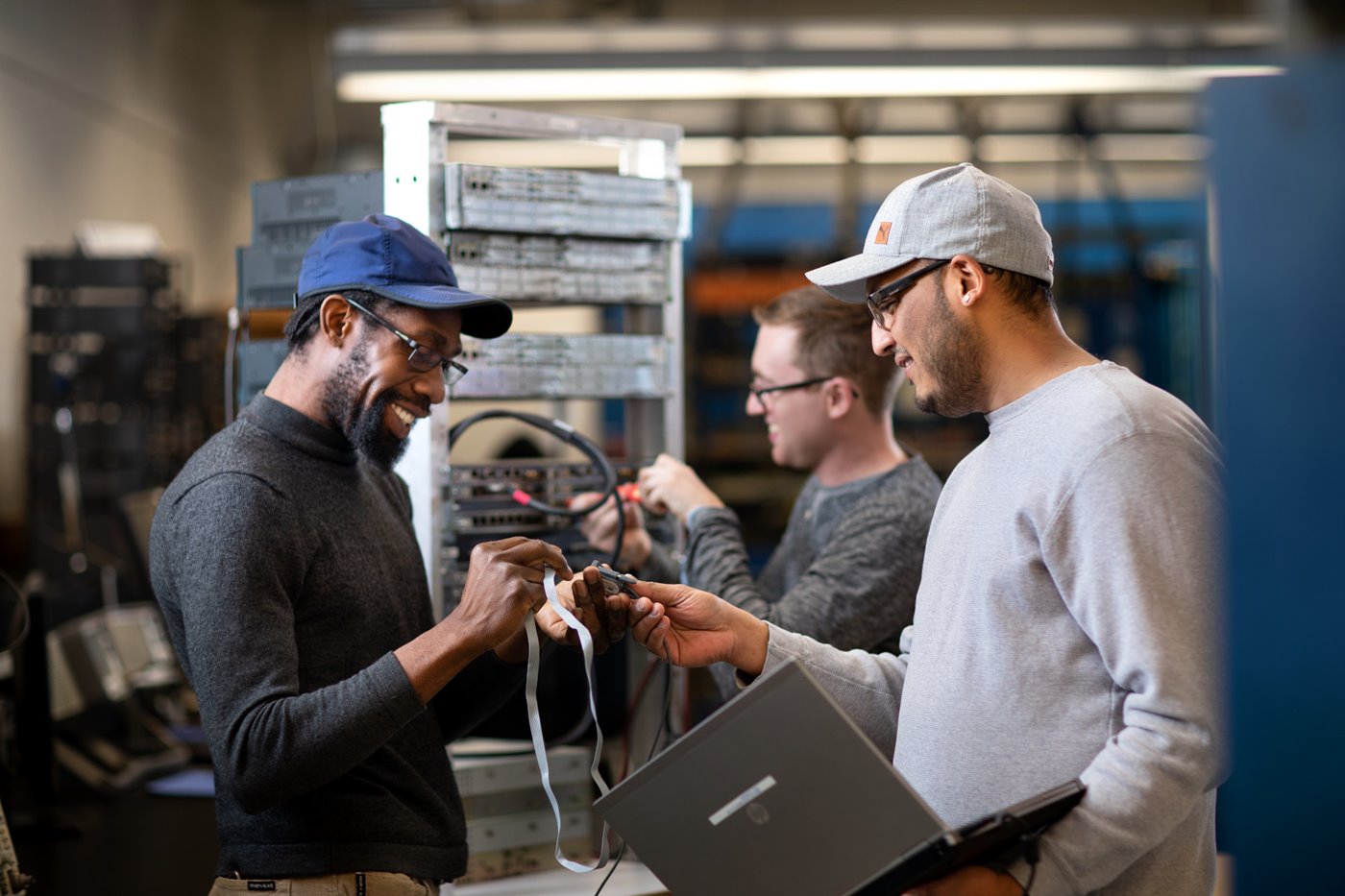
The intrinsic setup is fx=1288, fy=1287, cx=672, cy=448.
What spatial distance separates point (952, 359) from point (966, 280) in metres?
0.10

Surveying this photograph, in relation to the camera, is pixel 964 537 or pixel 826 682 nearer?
pixel 964 537

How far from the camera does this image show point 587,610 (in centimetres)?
190

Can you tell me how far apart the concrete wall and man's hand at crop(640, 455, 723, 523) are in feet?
16.7

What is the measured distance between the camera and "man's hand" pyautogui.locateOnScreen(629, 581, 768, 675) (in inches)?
76.3

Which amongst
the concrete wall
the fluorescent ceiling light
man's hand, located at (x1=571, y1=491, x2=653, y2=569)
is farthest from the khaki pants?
the concrete wall

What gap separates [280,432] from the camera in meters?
1.91

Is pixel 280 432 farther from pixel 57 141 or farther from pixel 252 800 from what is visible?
pixel 57 141

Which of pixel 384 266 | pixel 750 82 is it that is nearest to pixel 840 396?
pixel 384 266

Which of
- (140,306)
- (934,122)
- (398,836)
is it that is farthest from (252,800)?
(934,122)

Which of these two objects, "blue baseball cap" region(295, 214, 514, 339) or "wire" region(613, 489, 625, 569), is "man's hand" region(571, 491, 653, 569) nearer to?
"wire" region(613, 489, 625, 569)

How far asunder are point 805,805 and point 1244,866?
491mm

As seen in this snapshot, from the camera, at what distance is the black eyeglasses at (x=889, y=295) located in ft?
5.62

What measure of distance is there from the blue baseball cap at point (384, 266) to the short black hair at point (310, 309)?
11 millimetres

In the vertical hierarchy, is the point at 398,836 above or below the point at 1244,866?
below
